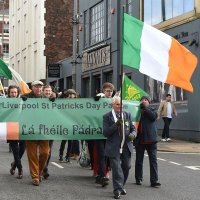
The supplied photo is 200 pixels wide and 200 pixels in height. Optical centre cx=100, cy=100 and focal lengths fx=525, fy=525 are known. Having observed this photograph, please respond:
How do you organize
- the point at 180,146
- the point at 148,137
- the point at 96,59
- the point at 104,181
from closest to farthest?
the point at 104,181 → the point at 148,137 → the point at 180,146 → the point at 96,59

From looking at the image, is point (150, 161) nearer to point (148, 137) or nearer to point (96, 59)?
point (148, 137)

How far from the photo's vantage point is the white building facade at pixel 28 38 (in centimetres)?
3881

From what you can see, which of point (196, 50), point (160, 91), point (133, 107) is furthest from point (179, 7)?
point (133, 107)

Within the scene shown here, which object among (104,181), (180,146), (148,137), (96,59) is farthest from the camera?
(96,59)

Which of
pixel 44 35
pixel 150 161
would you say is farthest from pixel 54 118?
pixel 44 35

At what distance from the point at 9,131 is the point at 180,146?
922 cm

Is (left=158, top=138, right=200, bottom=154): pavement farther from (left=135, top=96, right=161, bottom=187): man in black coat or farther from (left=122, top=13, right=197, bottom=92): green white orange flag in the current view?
(left=122, top=13, right=197, bottom=92): green white orange flag

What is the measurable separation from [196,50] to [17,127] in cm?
1138

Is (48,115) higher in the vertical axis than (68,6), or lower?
lower

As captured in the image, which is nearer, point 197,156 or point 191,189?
point 191,189

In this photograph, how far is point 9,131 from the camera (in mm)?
9664

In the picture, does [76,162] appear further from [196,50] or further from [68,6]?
[68,6]

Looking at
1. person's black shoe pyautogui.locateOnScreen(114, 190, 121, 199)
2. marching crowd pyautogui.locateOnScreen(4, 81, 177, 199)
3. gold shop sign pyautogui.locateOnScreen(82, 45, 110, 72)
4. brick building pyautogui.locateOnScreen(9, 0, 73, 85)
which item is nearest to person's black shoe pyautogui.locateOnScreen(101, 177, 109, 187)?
marching crowd pyautogui.locateOnScreen(4, 81, 177, 199)

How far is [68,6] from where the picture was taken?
1597 inches
